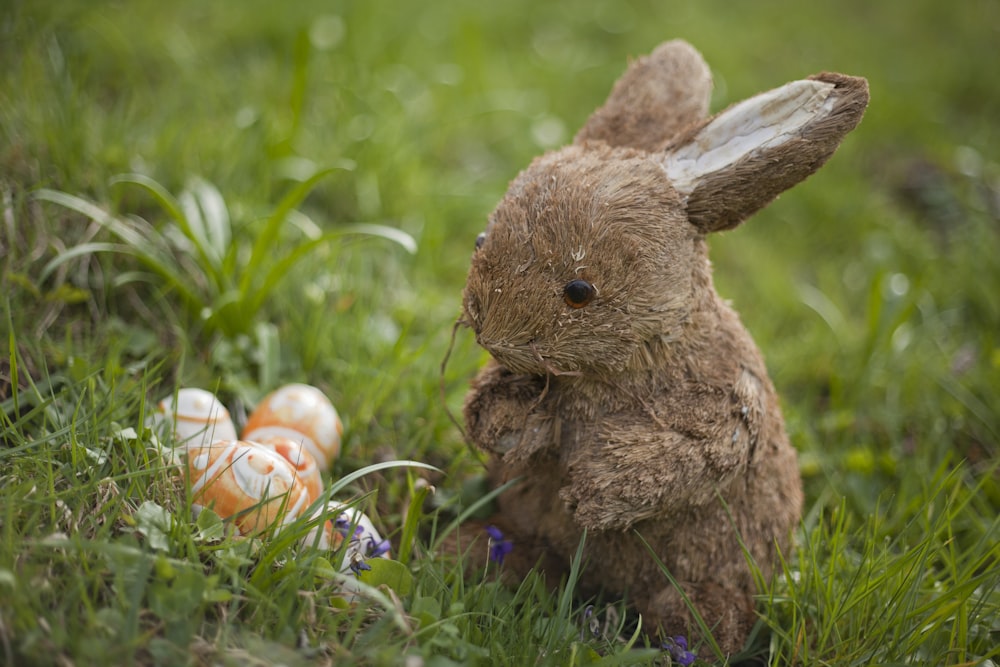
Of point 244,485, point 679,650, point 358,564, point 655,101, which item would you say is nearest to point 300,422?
point 244,485

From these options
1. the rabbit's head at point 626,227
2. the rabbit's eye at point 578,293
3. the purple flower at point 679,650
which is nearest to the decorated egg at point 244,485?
the rabbit's head at point 626,227

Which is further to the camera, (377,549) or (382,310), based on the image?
(382,310)

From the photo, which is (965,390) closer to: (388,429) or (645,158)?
(645,158)

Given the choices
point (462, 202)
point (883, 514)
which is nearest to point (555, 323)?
point (883, 514)

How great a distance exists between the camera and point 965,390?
275 centimetres

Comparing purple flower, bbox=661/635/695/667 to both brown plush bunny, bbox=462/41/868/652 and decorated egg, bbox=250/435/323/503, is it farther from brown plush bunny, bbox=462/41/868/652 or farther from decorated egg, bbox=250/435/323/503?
decorated egg, bbox=250/435/323/503

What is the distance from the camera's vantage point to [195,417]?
1863 millimetres

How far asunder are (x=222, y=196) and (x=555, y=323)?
1706 millimetres

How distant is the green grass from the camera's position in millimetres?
1524

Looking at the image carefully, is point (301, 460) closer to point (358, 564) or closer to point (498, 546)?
point (358, 564)

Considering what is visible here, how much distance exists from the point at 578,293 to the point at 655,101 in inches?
25.8

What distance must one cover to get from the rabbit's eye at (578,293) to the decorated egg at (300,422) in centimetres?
79

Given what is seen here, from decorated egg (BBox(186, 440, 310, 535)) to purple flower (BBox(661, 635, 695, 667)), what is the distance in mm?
839

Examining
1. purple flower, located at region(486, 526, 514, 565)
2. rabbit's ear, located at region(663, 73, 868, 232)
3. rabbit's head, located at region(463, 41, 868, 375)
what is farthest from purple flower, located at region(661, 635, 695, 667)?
rabbit's ear, located at region(663, 73, 868, 232)
